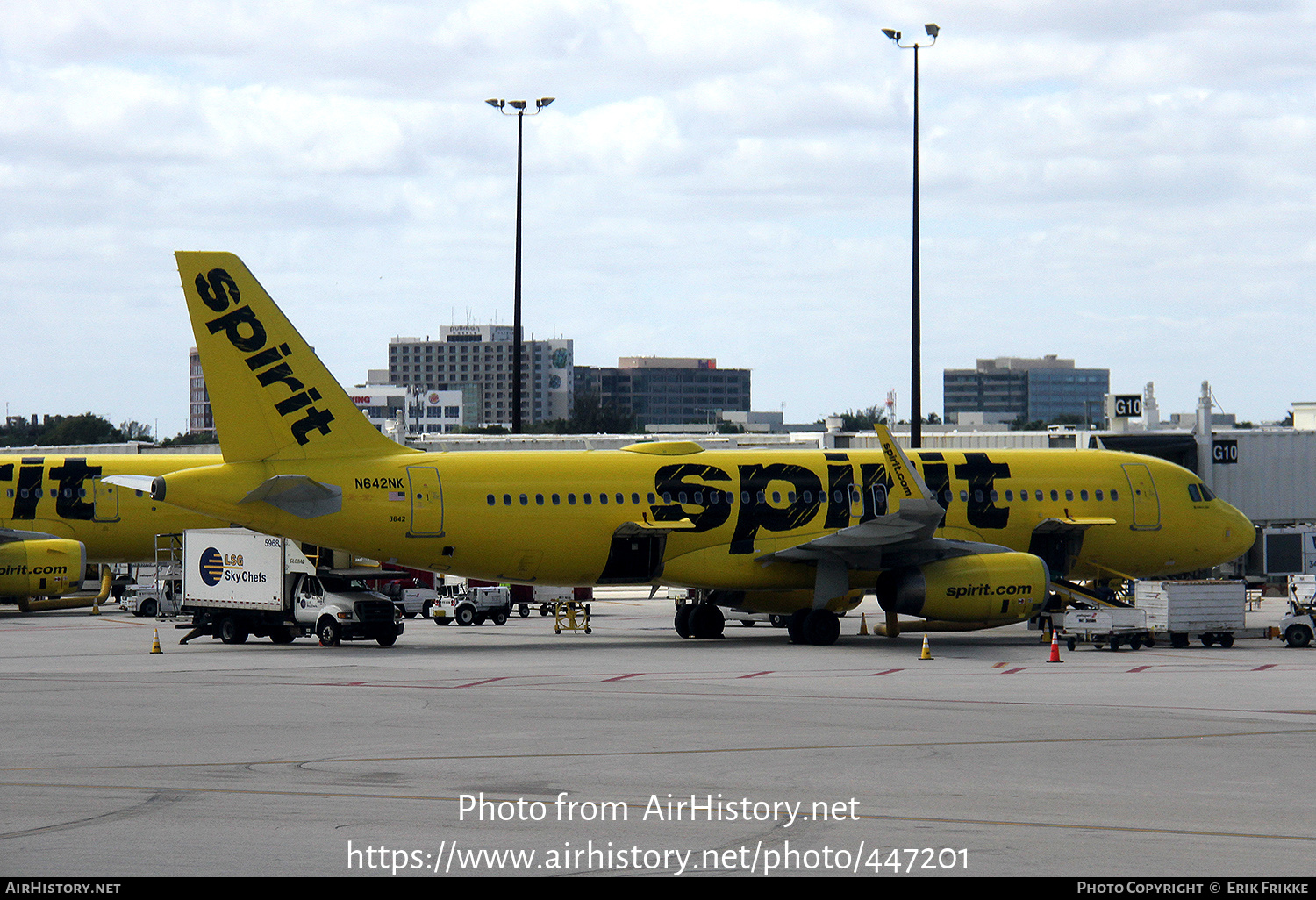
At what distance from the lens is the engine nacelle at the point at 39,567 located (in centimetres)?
4784

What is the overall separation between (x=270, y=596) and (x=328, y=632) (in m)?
1.91

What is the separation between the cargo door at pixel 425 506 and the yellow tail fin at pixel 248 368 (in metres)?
1.77

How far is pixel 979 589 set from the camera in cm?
3509

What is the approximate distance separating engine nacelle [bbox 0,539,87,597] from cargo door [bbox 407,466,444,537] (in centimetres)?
1791

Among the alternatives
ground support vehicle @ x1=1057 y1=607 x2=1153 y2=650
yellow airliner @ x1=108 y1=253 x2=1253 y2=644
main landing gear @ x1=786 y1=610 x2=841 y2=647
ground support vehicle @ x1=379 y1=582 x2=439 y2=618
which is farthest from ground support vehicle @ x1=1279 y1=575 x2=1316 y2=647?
ground support vehicle @ x1=379 y1=582 x2=439 y2=618

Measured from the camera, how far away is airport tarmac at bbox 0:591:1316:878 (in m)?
12.8

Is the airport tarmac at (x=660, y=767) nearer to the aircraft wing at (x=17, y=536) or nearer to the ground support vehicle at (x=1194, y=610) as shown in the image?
the ground support vehicle at (x=1194, y=610)

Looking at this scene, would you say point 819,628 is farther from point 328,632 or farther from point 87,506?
point 87,506

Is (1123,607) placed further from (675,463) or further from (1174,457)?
(1174,457)

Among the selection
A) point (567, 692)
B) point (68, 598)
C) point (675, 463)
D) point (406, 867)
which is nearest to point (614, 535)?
point (675, 463)

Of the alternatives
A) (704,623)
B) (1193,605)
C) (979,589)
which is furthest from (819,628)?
(1193,605)

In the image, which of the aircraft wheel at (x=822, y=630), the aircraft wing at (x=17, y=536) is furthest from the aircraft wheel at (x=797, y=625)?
the aircraft wing at (x=17, y=536)
